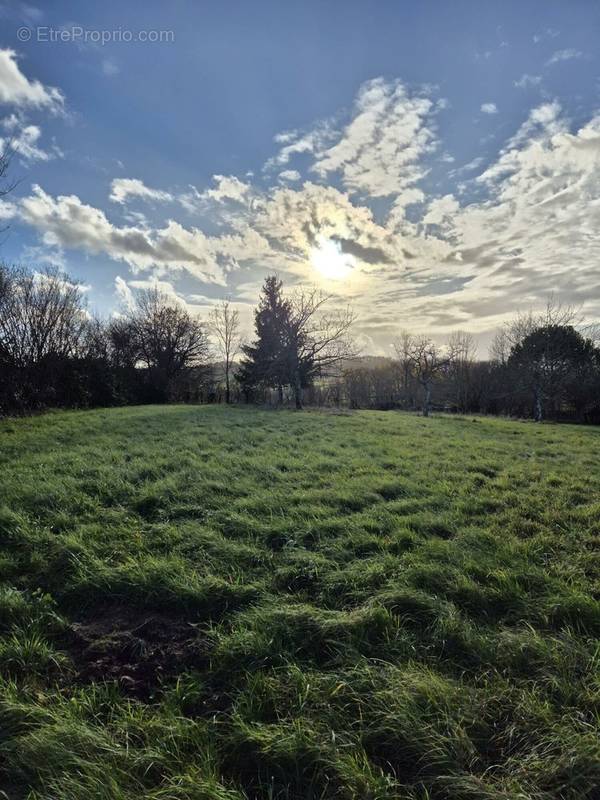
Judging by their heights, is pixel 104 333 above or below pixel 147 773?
above

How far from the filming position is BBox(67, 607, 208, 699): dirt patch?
7.88 feet

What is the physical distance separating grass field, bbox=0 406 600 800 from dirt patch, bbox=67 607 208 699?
1cm

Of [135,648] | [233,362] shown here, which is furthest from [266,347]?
[135,648]

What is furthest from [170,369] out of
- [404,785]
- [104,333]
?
[404,785]

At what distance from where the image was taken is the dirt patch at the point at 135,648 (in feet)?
7.88

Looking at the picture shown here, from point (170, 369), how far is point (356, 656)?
39275 millimetres

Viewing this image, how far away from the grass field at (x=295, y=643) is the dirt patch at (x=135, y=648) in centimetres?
1

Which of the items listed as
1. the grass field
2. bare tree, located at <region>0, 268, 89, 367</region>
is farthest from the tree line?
the grass field

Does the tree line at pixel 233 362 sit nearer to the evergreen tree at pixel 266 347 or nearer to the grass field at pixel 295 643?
the evergreen tree at pixel 266 347

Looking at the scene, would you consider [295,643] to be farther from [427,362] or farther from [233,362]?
[233,362]

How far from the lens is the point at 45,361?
21375 mm

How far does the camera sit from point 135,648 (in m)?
2.63

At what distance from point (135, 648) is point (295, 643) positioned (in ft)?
3.74

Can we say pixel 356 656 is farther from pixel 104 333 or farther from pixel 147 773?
pixel 104 333
